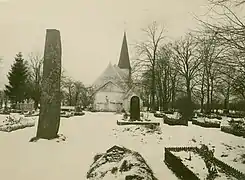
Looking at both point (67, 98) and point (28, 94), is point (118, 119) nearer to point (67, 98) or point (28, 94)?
point (67, 98)

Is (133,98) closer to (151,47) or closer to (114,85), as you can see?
(114,85)

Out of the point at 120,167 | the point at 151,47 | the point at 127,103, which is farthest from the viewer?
the point at 127,103

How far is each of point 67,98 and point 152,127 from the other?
0.60 meters

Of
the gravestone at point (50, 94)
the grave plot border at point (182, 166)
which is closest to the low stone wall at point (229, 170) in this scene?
the grave plot border at point (182, 166)

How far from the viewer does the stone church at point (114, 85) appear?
5.32 feet

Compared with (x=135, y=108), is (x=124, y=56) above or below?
above

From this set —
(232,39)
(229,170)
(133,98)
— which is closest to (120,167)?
(133,98)

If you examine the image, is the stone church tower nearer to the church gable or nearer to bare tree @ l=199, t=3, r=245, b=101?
the church gable

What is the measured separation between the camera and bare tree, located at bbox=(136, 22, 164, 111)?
1646mm

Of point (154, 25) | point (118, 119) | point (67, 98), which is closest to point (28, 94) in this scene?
point (67, 98)

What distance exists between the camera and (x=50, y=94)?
1.76m

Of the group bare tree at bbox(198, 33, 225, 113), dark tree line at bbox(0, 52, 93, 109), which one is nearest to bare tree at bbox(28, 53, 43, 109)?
dark tree line at bbox(0, 52, 93, 109)

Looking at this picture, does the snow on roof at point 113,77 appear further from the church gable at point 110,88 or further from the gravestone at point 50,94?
the gravestone at point 50,94

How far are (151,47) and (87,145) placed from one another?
0.72m
